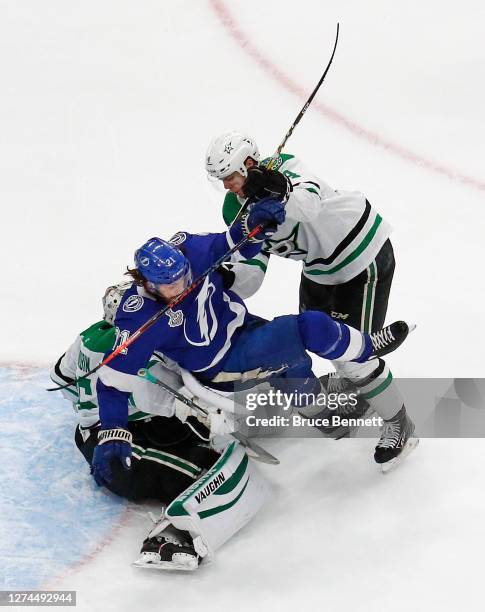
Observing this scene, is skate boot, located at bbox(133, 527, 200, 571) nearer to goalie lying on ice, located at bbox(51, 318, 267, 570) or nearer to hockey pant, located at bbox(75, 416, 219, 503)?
goalie lying on ice, located at bbox(51, 318, 267, 570)

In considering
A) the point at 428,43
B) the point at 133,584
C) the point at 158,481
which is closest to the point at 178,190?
the point at 428,43

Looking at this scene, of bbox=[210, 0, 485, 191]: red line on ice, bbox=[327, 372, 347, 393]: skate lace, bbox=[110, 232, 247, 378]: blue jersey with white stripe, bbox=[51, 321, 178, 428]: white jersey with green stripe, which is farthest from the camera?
bbox=[210, 0, 485, 191]: red line on ice

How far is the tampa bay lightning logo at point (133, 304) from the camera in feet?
12.4

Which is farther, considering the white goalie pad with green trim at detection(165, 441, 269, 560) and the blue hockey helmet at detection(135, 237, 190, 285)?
the white goalie pad with green trim at detection(165, 441, 269, 560)

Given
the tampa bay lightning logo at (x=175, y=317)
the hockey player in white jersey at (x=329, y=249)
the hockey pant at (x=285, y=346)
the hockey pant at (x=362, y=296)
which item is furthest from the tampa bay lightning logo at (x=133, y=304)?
the hockey pant at (x=362, y=296)

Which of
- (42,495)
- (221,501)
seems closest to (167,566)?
(221,501)

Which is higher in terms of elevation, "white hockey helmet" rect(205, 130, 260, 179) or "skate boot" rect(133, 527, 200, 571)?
"white hockey helmet" rect(205, 130, 260, 179)

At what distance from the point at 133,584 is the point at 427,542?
1.05 meters

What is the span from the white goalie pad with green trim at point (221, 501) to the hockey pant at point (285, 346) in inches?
12.0

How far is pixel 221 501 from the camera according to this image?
12.7 ft

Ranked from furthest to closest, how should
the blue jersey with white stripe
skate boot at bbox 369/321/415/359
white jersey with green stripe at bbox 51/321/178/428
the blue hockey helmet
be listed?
skate boot at bbox 369/321/415/359 → white jersey with green stripe at bbox 51/321/178/428 → the blue jersey with white stripe → the blue hockey helmet

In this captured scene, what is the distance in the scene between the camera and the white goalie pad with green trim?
12.5 feet

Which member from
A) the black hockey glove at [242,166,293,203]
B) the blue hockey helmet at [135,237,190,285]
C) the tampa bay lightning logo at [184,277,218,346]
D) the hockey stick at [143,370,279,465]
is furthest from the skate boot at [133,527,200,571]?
the black hockey glove at [242,166,293,203]

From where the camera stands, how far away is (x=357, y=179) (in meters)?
6.12
